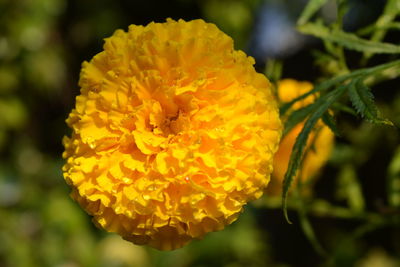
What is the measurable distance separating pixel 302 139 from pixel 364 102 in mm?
98

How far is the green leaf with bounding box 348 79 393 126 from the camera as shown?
0.76 metres

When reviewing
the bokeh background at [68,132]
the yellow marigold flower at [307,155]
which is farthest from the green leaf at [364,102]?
the bokeh background at [68,132]

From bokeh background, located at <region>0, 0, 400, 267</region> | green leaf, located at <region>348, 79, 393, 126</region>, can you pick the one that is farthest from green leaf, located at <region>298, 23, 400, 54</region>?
bokeh background, located at <region>0, 0, 400, 267</region>

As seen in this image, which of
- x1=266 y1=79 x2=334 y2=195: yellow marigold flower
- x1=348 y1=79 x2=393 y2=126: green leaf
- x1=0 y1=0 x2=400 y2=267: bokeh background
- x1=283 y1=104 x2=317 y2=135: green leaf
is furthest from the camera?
x1=0 y1=0 x2=400 y2=267: bokeh background

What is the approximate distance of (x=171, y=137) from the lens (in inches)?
33.5

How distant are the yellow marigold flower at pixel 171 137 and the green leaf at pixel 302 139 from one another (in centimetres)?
3

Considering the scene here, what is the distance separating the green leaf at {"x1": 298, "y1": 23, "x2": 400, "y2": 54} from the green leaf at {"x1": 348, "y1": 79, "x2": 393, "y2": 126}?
3.9 inches

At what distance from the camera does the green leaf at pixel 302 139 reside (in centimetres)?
80

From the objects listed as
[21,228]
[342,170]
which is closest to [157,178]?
[342,170]

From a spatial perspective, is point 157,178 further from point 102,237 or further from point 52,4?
point 52,4

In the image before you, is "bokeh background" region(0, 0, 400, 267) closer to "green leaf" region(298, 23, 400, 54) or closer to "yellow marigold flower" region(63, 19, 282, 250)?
"green leaf" region(298, 23, 400, 54)

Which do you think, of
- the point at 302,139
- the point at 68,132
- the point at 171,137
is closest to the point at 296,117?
the point at 302,139

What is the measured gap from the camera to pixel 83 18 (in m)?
2.85

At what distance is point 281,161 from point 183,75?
0.57 m
